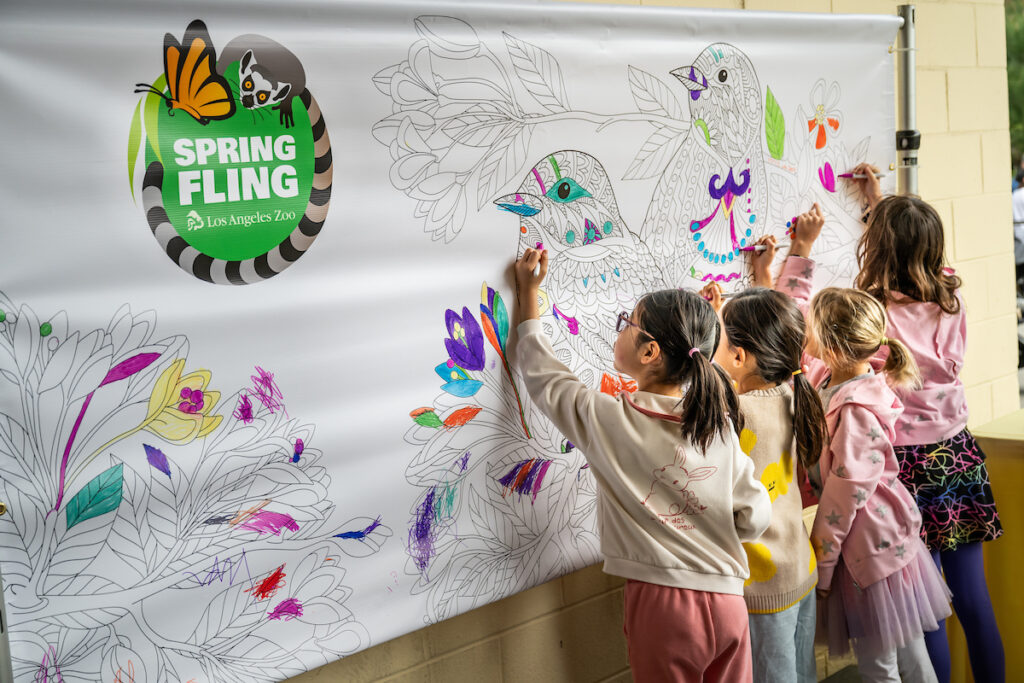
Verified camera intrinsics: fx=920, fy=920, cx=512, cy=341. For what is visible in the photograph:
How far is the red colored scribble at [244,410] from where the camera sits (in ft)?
4.37

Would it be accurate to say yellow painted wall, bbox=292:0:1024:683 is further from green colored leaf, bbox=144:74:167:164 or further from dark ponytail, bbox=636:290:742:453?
green colored leaf, bbox=144:74:167:164

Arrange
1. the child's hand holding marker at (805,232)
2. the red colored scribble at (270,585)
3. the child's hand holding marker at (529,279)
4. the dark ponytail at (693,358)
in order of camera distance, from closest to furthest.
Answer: the red colored scribble at (270,585) → the dark ponytail at (693,358) → the child's hand holding marker at (529,279) → the child's hand holding marker at (805,232)

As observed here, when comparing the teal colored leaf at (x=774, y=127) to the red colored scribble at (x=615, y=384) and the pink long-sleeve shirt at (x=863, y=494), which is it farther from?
the red colored scribble at (x=615, y=384)

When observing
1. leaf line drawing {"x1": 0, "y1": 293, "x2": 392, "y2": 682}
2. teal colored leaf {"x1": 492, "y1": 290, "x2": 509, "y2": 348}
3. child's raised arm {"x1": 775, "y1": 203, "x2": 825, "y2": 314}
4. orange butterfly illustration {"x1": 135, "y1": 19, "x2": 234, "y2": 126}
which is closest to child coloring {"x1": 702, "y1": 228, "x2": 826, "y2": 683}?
child's raised arm {"x1": 775, "y1": 203, "x2": 825, "y2": 314}

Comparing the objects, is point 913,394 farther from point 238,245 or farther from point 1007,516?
point 238,245

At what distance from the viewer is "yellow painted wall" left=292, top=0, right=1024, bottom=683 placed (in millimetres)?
1814

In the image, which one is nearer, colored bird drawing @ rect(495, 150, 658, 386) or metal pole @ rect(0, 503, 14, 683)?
metal pole @ rect(0, 503, 14, 683)

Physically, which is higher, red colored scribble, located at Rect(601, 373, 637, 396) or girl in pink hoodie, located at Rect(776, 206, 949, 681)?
red colored scribble, located at Rect(601, 373, 637, 396)

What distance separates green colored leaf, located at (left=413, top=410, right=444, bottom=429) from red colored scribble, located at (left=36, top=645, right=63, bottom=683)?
61cm

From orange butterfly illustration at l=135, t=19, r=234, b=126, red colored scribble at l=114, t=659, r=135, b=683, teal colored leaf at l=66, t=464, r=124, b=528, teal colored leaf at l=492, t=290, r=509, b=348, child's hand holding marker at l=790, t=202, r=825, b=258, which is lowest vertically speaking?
red colored scribble at l=114, t=659, r=135, b=683

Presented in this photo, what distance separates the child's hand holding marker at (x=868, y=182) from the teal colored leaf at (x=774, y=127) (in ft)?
0.93

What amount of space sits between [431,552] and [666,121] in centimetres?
94

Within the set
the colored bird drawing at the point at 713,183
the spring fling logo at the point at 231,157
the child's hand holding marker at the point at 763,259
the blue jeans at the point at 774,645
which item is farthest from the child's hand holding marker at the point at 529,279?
the blue jeans at the point at 774,645

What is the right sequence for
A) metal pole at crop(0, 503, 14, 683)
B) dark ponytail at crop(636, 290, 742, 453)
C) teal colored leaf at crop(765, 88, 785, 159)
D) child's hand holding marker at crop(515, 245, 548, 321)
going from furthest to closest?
teal colored leaf at crop(765, 88, 785, 159), child's hand holding marker at crop(515, 245, 548, 321), dark ponytail at crop(636, 290, 742, 453), metal pole at crop(0, 503, 14, 683)
